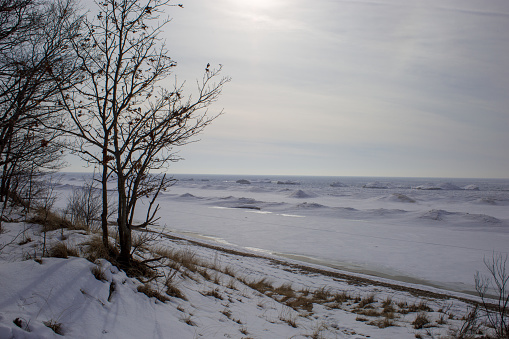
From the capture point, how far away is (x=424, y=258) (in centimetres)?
1599

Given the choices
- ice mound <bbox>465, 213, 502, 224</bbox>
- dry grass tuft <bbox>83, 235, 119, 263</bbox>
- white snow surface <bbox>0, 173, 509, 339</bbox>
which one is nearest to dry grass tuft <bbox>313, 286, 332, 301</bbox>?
white snow surface <bbox>0, 173, 509, 339</bbox>

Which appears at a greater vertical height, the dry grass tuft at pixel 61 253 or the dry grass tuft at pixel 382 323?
the dry grass tuft at pixel 61 253

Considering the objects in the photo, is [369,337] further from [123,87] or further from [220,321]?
[123,87]

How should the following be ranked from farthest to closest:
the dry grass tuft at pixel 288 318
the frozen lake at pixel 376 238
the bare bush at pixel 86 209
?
the frozen lake at pixel 376 238, the bare bush at pixel 86 209, the dry grass tuft at pixel 288 318

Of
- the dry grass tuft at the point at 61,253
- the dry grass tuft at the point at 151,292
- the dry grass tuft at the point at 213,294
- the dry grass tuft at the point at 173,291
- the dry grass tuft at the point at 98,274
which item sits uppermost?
the dry grass tuft at the point at 61,253

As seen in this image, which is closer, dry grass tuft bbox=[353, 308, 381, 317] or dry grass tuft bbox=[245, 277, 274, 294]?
dry grass tuft bbox=[353, 308, 381, 317]

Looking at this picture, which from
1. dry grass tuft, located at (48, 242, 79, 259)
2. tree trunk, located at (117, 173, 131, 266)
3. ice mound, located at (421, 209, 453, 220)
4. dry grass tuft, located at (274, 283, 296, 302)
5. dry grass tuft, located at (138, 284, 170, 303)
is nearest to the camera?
dry grass tuft, located at (48, 242, 79, 259)

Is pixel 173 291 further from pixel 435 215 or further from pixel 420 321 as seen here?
pixel 435 215

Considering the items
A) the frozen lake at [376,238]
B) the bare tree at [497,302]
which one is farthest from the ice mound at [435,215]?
the bare tree at [497,302]

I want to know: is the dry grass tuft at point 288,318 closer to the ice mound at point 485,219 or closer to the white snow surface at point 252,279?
the white snow surface at point 252,279

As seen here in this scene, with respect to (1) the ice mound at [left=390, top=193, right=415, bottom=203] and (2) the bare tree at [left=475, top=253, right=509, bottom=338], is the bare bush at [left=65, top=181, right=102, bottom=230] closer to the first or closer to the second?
(2) the bare tree at [left=475, top=253, right=509, bottom=338]

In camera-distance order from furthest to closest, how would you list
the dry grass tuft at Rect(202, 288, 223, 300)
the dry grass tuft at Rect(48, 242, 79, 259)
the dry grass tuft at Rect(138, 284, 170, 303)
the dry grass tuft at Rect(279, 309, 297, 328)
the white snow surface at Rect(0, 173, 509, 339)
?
the dry grass tuft at Rect(202, 288, 223, 300)
the dry grass tuft at Rect(279, 309, 297, 328)
the dry grass tuft at Rect(138, 284, 170, 303)
the dry grass tuft at Rect(48, 242, 79, 259)
the white snow surface at Rect(0, 173, 509, 339)

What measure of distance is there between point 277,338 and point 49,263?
11.9 feet

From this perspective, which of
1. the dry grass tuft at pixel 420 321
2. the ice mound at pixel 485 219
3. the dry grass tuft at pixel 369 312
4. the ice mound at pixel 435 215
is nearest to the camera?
the dry grass tuft at pixel 420 321
